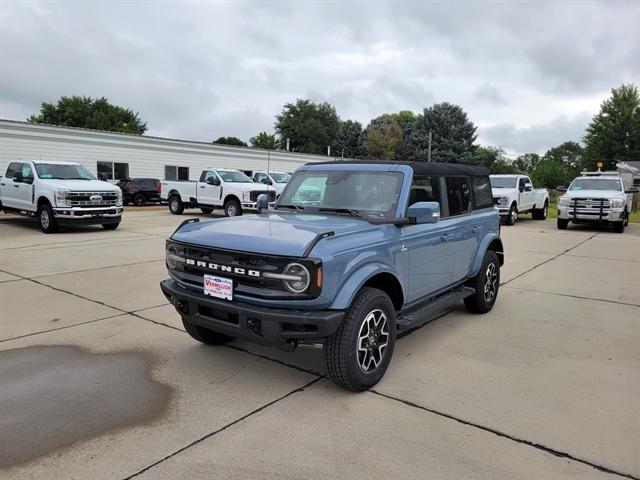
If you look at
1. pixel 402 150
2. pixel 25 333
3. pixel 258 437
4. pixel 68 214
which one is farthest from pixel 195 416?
pixel 402 150

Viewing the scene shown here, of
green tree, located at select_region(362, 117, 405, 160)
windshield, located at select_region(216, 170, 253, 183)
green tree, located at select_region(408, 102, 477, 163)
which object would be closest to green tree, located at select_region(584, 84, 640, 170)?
green tree, located at select_region(408, 102, 477, 163)

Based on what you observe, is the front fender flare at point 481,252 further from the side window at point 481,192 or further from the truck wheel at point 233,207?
the truck wheel at point 233,207

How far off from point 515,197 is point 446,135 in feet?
129

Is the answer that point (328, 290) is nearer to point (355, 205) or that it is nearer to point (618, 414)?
point (355, 205)

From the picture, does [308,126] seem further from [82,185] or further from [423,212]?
[423,212]

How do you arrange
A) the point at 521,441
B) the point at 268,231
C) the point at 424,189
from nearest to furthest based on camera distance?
the point at 521,441 < the point at 268,231 < the point at 424,189

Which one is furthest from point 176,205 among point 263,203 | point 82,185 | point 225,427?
point 225,427

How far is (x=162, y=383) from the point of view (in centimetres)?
388

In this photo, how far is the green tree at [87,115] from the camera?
6172 cm

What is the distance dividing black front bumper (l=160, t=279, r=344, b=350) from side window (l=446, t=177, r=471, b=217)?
2.49m

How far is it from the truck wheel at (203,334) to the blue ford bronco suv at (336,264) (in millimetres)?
13

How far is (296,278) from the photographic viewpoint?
3.35m

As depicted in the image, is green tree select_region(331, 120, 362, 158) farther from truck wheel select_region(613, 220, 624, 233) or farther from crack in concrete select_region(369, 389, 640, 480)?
crack in concrete select_region(369, 389, 640, 480)

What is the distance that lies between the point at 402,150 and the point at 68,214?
165 ft
